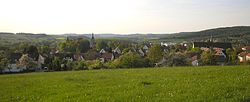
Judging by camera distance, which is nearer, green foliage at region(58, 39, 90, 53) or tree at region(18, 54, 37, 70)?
tree at region(18, 54, 37, 70)

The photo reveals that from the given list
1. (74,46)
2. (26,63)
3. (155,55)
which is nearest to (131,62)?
(155,55)

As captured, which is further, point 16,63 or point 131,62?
point 16,63

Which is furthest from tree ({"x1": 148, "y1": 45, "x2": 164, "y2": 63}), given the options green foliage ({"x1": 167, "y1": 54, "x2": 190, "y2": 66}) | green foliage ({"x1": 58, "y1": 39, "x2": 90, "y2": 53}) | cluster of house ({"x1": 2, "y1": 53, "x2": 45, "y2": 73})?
green foliage ({"x1": 58, "y1": 39, "x2": 90, "y2": 53})

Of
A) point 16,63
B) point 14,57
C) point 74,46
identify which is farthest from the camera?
point 74,46

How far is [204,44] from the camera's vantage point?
510 feet

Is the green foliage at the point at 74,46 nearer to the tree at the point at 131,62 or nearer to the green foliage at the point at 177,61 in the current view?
the tree at the point at 131,62

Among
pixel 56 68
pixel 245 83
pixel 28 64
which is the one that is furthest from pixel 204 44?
pixel 245 83

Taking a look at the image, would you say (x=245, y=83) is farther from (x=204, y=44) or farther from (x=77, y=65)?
(x=204, y=44)

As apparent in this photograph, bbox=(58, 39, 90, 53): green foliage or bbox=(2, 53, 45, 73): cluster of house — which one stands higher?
bbox=(58, 39, 90, 53): green foliage

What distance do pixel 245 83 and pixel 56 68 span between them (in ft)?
196

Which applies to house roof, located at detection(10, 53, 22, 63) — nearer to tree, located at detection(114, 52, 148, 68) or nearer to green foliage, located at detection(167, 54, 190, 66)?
tree, located at detection(114, 52, 148, 68)

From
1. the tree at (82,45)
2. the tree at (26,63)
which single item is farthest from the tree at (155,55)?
the tree at (82,45)

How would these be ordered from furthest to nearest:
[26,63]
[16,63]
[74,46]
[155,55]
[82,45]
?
[82,45] < [74,46] < [16,63] < [26,63] < [155,55]

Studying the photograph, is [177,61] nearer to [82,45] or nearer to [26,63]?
[26,63]
